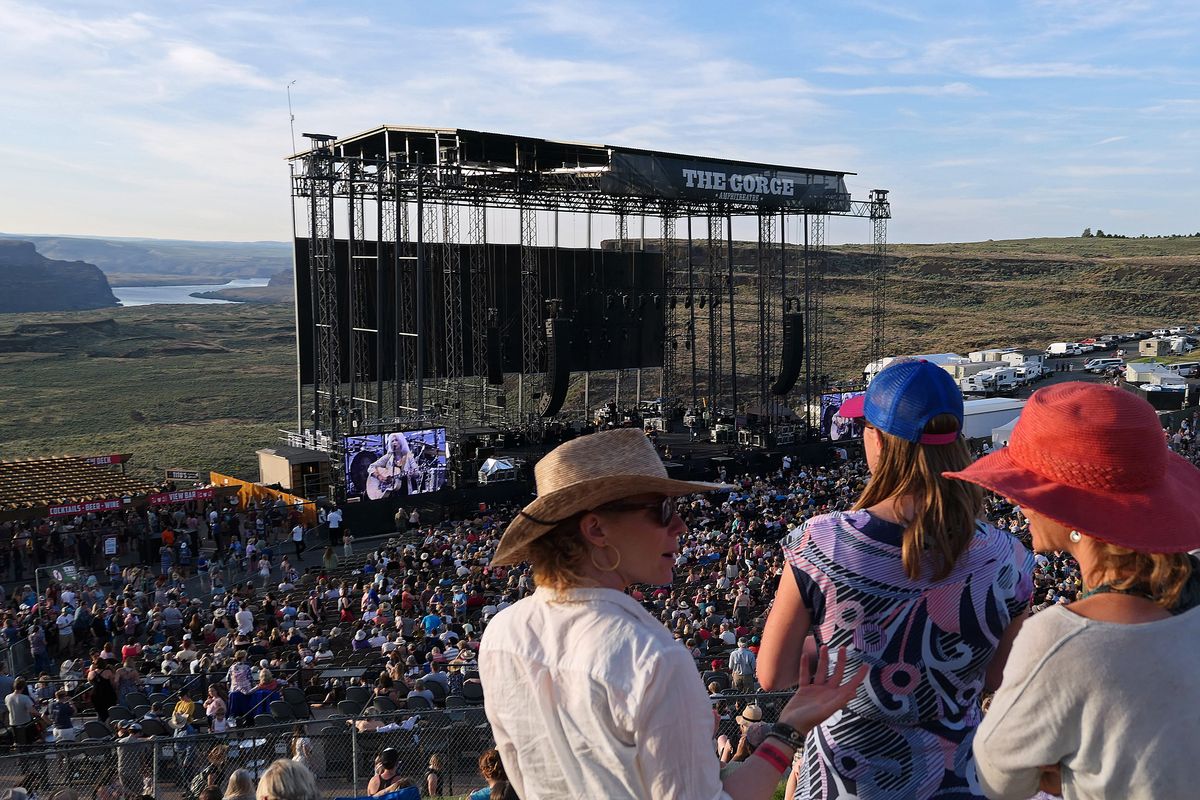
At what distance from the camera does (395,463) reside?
25.2 metres

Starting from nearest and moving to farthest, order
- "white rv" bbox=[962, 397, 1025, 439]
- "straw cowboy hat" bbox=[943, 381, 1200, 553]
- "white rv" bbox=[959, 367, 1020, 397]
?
"straw cowboy hat" bbox=[943, 381, 1200, 553]
"white rv" bbox=[962, 397, 1025, 439]
"white rv" bbox=[959, 367, 1020, 397]

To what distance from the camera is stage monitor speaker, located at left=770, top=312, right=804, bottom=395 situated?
35.9 metres

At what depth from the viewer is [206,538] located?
74.0 ft

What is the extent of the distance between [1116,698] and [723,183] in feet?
106

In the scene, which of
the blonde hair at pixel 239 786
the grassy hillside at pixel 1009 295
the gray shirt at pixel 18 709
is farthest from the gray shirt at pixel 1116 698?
the grassy hillside at pixel 1009 295

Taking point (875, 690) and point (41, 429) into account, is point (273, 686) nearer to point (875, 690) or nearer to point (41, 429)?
point (875, 690)

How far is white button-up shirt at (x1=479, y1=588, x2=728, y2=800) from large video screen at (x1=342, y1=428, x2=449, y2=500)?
75.5 feet

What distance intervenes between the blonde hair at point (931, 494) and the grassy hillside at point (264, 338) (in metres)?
41.6

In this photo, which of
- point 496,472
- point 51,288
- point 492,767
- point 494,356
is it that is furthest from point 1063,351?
point 51,288

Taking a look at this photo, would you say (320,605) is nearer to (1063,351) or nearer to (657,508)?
(657,508)

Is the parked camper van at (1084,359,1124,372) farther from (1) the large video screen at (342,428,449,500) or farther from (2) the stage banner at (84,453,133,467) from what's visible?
(2) the stage banner at (84,453,133,467)

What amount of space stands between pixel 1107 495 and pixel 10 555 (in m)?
22.4

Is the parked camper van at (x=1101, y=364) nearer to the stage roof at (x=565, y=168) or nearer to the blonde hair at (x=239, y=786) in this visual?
the stage roof at (x=565, y=168)

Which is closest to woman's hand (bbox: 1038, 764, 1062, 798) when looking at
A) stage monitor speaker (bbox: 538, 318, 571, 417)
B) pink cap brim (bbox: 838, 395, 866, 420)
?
pink cap brim (bbox: 838, 395, 866, 420)
